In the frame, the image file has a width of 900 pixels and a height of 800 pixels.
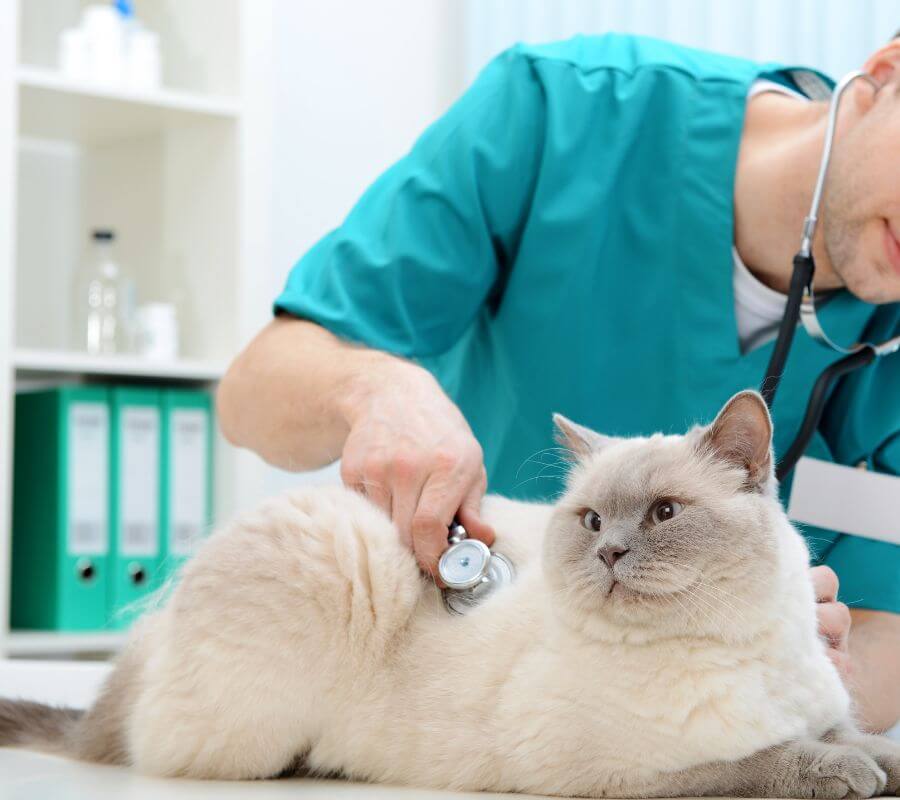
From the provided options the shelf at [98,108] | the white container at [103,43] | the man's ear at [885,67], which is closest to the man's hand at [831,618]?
the man's ear at [885,67]

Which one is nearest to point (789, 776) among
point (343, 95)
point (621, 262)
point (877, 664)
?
point (877, 664)

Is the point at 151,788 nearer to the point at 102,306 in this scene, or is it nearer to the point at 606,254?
the point at 606,254

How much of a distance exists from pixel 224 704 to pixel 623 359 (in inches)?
31.8

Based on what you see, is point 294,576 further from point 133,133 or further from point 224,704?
point 133,133

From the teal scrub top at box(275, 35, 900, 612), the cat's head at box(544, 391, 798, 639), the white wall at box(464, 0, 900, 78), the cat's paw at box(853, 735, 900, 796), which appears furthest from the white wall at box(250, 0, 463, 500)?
the cat's paw at box(853, 735, 900, 796)

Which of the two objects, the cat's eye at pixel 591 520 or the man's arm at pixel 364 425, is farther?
the man's arm at pixel 364 425

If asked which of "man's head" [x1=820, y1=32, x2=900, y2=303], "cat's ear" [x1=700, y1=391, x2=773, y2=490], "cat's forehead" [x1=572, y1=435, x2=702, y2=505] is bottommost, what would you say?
"cat's forehead" [x1=572, y1=435, x2=702, y2=505]

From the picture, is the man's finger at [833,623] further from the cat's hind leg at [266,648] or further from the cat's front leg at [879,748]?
the cat's hind leg at [266,648]

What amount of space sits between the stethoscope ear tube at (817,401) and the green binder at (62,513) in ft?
5.01

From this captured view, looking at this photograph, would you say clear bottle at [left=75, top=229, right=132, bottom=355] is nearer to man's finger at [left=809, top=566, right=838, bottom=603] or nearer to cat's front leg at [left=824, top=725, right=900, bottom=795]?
man's finger at [left=809, top=566, right=838, bottom=603]

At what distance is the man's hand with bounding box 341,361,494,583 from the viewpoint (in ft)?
3.69

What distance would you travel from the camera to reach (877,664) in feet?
4.75

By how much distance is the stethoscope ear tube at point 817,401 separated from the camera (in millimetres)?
1393

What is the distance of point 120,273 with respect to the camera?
9.12 feet
